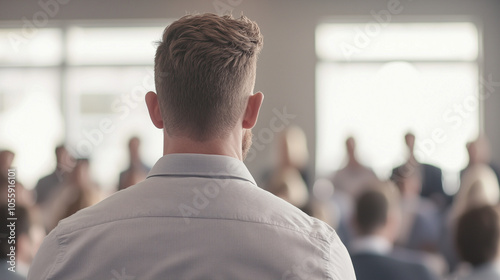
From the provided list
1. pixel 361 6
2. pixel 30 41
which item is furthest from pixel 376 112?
pixel 30 41

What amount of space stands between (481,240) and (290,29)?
5658 mm

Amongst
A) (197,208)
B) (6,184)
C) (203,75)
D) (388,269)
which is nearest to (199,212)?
(197,208)

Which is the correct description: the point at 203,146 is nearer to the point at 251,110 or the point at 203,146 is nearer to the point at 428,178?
the point at 251,110

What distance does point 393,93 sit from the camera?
7.81 meters

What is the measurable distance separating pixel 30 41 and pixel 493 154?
251 inches

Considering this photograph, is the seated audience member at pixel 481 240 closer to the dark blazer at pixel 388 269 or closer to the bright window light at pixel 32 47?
the dark blazer at pixel 388 269

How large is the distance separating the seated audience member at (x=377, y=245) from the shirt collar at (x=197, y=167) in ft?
5.50

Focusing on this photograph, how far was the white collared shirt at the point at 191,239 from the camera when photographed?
79 centimetres

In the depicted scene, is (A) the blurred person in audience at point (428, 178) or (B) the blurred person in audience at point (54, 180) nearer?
(B) the blurred person in audience at point (54, 180)

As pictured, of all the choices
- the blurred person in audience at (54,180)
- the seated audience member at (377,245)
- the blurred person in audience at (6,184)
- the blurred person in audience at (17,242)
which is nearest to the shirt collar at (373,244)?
the seated audience member at (377,245)

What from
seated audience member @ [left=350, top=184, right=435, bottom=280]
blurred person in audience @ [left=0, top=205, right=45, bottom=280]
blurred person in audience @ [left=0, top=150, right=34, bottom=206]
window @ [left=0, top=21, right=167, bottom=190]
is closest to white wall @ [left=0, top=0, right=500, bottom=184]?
window @ [left=0, top=21, right=167, bottom=190]

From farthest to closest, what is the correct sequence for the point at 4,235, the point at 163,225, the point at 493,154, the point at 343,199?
1. the point at 493,154
2. the point at 343,199
3. the point at 4,235
4. the point at 163,225

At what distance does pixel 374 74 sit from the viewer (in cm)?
773

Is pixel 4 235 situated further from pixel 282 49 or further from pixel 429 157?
pixel 429 157
